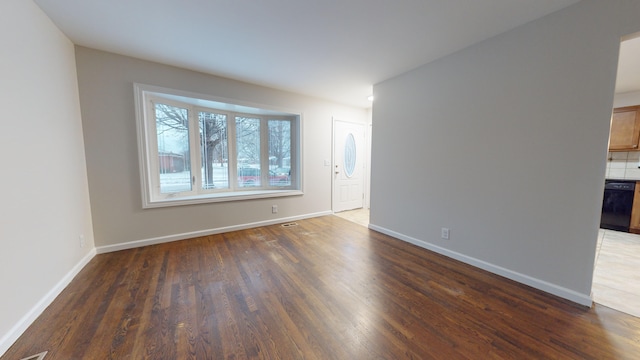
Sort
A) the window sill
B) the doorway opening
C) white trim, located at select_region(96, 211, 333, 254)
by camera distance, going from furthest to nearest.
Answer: the window sill → white trim, located at select_region(96, 211, 333, 254) → the doorway opening

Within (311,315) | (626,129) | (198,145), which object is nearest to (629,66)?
(626,129)

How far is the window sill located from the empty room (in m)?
0.04

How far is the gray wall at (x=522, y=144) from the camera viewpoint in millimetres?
1752

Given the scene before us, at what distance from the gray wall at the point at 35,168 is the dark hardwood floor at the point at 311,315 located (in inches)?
8.3

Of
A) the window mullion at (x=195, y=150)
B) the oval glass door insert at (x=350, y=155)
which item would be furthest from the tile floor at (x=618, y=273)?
the window mullion at (x=195, y=150)

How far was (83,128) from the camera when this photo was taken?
101 inches

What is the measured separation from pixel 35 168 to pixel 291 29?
2429mm

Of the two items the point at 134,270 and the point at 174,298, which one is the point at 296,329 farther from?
the point at 134,270

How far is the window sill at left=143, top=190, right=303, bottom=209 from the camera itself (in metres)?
3.08

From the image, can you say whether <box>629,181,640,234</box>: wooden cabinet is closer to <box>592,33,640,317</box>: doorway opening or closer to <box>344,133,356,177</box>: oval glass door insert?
<box>592,33,640,317</box>: doorway opening

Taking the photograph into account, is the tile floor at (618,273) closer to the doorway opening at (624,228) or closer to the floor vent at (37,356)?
the doorway opening at (624,228)

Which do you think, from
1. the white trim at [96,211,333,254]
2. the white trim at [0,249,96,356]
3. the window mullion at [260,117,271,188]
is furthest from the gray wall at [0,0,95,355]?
the window mullion at [260,117,271,188]

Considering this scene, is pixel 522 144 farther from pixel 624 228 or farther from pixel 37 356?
pixel 37 356

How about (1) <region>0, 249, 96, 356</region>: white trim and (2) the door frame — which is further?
(2) the door frame
